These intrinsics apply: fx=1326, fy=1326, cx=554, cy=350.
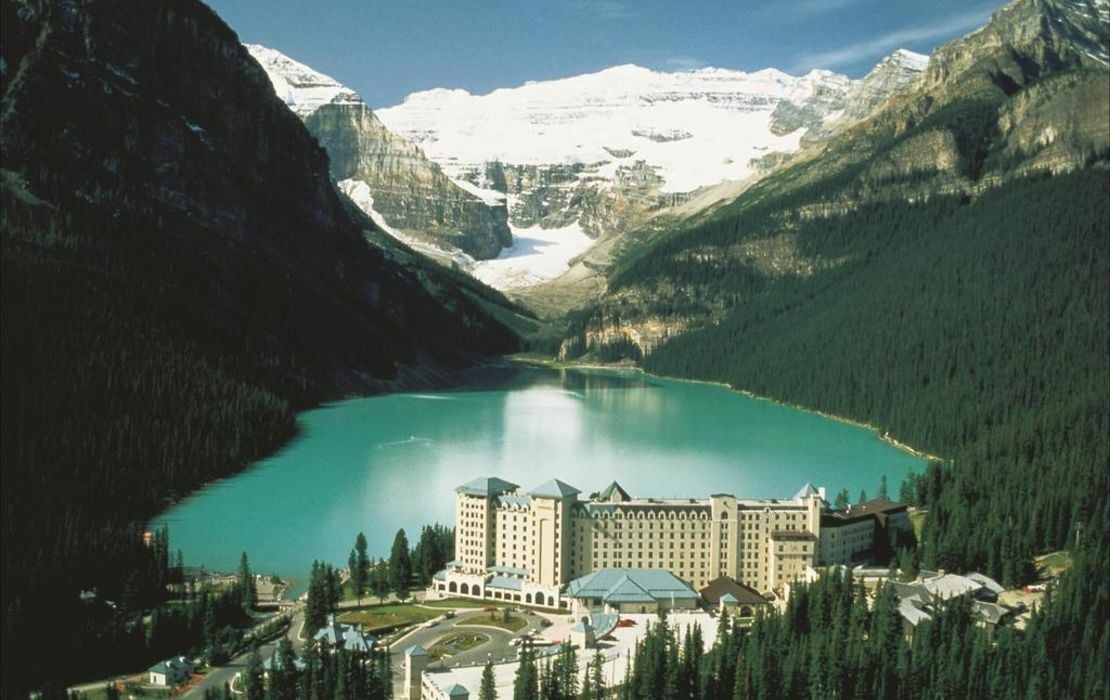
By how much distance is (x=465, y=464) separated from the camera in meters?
110

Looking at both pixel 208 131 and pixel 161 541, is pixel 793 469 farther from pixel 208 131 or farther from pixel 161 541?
pixel 208 131

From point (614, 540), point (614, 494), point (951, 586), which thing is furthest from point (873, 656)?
point (614, 494)

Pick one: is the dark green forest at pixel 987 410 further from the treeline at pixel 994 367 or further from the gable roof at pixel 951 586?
the gable roof at pixel 951 586

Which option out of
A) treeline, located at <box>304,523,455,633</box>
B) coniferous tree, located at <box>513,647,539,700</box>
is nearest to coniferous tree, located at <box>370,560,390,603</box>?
treeline, located at <box>304,523,455,633</box>

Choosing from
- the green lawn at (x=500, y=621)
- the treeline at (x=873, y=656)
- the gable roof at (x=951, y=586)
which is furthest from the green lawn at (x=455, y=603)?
the gable roof at (x=951, y=586)

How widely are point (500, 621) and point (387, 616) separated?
542 cm

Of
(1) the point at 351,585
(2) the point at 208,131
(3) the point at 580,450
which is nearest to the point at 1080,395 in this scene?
(3) the point at 580,450

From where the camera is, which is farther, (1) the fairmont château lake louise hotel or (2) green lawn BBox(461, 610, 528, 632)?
(1) the fairmont château lake louise hotel

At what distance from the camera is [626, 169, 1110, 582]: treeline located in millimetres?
75688

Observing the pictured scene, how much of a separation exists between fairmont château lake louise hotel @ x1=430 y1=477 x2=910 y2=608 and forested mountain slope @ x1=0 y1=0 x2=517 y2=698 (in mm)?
16246

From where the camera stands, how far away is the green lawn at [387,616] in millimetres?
59438

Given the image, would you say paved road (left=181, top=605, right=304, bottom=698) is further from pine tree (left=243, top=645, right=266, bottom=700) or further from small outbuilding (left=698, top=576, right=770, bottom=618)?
small outbuilding (left=698, top=576, right=770, bottom=618)

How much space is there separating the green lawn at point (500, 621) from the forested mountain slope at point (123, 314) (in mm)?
14461

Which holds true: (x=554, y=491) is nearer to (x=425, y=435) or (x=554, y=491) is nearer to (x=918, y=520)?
(x=918, y=520)
